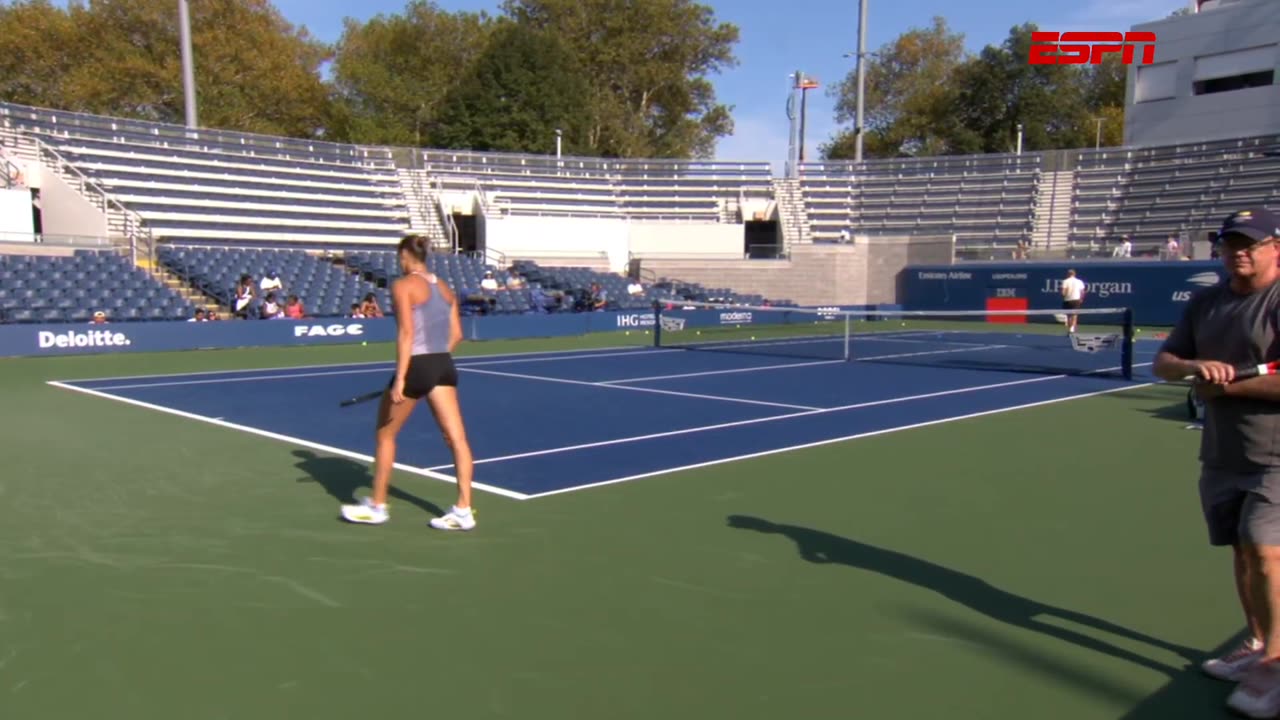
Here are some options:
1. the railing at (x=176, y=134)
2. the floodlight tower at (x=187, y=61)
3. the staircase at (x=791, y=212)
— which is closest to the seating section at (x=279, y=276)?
the floodlight tower at (x=187, y=61)

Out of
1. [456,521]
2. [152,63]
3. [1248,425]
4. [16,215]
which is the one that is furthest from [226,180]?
[1248,425]

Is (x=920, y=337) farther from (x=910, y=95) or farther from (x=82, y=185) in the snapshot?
(x=910, y=95)

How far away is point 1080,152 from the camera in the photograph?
4291cm

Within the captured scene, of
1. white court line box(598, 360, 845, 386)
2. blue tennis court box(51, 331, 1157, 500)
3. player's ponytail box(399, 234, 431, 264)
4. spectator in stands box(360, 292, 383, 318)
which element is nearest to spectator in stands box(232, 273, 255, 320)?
spectator in stands box(360, 292, 383, 318)

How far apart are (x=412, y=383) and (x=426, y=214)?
33.4 m

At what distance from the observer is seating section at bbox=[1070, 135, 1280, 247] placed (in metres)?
37.6

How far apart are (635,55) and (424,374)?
215 ft

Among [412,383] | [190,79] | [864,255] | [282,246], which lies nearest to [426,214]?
[282,246]

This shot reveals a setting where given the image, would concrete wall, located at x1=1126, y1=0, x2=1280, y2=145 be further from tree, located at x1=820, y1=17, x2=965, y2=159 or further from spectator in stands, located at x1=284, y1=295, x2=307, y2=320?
spectator in stands, located at x1=284, y1=295, x2=307, y2=320

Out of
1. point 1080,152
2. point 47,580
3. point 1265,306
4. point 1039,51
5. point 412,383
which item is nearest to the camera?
point 1265,306

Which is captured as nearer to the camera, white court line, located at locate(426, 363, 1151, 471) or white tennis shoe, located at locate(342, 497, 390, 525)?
white tennis shoe, located at locate(342, 497, 390, 525)

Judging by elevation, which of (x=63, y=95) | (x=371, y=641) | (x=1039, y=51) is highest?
(x=1039, y=51)

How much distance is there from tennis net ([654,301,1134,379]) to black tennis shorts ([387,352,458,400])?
31.6 ft

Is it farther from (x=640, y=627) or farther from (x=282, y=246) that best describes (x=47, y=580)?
(x=282, y=246)
